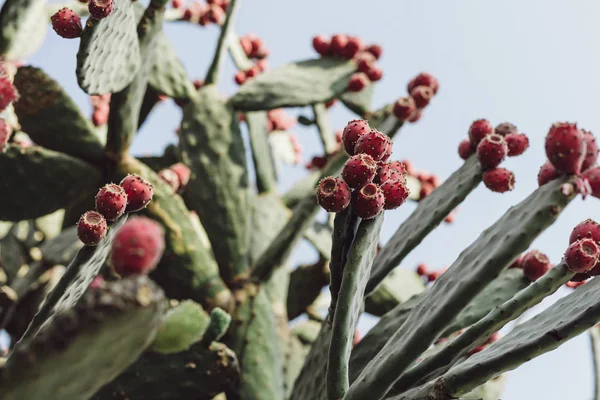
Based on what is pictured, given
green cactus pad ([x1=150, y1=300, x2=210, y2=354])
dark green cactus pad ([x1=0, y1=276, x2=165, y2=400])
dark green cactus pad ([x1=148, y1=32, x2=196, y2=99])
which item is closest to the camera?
dark green cactus pad ([x1=0, y1=276, x2=165, y2=400])

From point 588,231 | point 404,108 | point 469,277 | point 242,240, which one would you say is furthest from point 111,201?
point 404,108

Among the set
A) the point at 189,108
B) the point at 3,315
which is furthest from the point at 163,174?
the point at 3,315

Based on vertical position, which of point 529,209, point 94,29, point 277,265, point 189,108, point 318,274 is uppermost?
point 529,209

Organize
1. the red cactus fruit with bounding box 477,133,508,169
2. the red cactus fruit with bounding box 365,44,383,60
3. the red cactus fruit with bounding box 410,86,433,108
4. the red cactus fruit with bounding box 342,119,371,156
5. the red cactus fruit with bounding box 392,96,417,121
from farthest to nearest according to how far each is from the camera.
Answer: the red cactus fruit with bounding box 365,44,383,60
the red cactus fruit with bounding box 410,86,433,108
the red cactus fruit with bounding box 392,96,417,121
the red cactus fruit with bounding box 477,133,508,169
the red cactus fruit with bounding box 342,119,371,156

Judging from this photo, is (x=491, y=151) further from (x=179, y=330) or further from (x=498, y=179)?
(x=179, y=330)

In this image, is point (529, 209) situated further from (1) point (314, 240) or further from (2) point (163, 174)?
(1) point (314, 240)

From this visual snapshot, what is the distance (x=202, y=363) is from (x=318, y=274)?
4.01 feet

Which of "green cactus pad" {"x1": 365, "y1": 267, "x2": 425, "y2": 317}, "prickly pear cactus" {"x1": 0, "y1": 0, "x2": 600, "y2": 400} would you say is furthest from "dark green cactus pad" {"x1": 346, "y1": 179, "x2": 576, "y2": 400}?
"green cactus pad" {"x1": 365, "y1": 267, "x2": 425, "y2": 317}

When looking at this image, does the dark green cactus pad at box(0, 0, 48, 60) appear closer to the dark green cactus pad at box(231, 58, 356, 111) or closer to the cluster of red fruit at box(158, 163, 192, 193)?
the cluster of red fruit at box(158, 163, 192, 193)

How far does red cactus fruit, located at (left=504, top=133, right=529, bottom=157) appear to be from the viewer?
5.62 feet

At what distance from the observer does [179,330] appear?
112cm

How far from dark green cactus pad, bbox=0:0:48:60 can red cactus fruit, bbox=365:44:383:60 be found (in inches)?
52.6

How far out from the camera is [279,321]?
2420 mm

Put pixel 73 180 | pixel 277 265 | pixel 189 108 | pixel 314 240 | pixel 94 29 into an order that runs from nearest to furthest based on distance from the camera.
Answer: pixel 94 29 < pixel 73 180 < pixel 277 265 < pixel 189 108 < pixel 314 240
